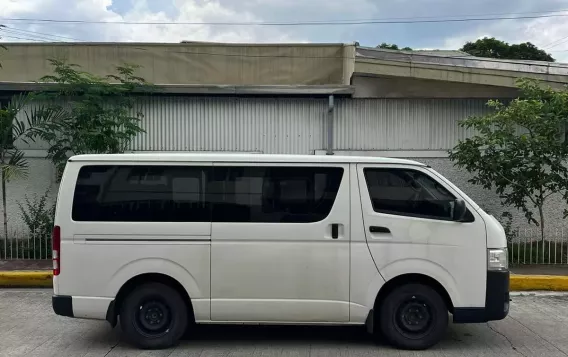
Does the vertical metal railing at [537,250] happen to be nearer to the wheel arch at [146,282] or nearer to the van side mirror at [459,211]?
the van side mirror at [459,211]

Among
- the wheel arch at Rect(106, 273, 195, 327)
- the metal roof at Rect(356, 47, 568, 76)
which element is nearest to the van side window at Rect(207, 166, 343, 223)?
the wheel arch at Rect(106, 273, 195, 327)

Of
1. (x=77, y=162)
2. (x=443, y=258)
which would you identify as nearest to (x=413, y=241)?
(x=443, y=258)

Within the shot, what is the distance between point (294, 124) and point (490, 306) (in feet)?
22.4

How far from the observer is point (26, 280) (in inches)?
352

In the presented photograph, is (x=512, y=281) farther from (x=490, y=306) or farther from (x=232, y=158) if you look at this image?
(x=232, y=158)

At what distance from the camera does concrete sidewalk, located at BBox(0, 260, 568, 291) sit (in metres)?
8.59

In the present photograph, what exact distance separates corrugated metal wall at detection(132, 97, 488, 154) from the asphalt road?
5175mm

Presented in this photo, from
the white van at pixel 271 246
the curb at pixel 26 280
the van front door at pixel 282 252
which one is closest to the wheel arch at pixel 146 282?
the white van at pixel 271 246

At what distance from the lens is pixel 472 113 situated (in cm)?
1144

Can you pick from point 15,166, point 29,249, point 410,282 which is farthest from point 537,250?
point 15,166

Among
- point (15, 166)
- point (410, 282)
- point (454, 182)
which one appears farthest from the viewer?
point (454, 182)

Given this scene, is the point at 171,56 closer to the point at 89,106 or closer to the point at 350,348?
the point at 89,106

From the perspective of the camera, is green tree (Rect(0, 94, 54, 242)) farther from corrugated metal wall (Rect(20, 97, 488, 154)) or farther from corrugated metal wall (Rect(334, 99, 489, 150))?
corrugated metal wall (Rect(334, 99, 489, 150))

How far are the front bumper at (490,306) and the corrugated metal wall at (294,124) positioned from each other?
6305mm
